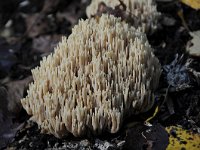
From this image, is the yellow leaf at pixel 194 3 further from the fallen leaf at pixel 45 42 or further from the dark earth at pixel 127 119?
the fallen leaf at pixel 45 42

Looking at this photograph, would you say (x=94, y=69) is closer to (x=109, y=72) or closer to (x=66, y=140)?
(x=109, y=72)

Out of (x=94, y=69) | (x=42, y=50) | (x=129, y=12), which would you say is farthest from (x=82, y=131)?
(x=42, y=50)

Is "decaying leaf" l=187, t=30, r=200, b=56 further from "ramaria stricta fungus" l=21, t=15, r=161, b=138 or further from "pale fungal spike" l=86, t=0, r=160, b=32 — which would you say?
"ramaria stricta fungus" l=21, t=15, r=161, b=138

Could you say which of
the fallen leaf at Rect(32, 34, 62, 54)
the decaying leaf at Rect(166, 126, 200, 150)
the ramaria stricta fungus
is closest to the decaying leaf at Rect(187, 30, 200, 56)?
the ramaria stricta fungus

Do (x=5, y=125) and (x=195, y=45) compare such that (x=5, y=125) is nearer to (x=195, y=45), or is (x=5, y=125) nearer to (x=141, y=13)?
(x=141, y=13)

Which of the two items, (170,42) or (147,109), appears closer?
(147,109)

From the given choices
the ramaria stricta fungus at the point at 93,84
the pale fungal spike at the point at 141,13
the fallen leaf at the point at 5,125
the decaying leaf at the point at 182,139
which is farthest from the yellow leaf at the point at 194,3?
the fallen leaf at the point at 5,125

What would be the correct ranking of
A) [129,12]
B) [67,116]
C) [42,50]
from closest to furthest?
[67,116], [129,12], [42,50]
